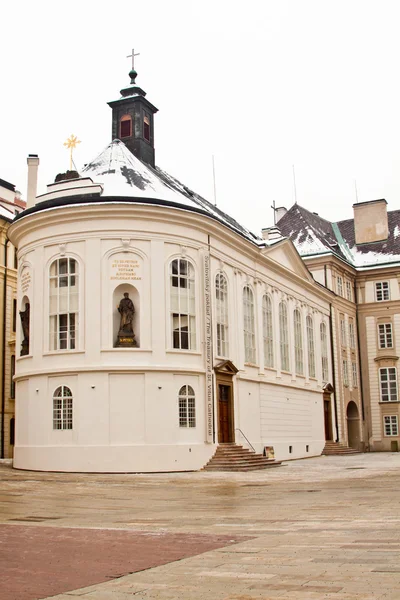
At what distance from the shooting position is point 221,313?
32.6 meters

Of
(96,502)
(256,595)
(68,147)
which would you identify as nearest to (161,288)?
(68,147)

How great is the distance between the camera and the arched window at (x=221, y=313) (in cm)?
3219

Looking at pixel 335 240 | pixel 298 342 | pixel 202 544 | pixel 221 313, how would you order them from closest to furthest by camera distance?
pixel 202 544 < pixel 221 313 < pixel 298 342 < pixel 335 240

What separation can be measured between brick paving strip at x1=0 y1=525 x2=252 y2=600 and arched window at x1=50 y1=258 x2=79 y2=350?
693 inches

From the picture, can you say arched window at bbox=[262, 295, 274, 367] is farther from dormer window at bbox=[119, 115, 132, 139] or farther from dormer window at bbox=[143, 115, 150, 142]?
dormer window at bbox=[119, 115, 132, 139]

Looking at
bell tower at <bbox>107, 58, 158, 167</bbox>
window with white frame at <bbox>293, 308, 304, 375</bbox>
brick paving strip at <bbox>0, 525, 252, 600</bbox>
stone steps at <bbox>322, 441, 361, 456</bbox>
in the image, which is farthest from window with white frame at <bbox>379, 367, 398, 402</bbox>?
brick paving strip at <bbox>0, 525, 252, 600</bbox>

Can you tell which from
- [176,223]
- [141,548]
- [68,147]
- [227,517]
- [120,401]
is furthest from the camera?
[68,147]

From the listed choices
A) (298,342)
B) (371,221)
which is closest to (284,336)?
(298,342)

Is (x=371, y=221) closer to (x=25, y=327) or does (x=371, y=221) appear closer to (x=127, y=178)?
(x=127, y=178)

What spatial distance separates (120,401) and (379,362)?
32.4m

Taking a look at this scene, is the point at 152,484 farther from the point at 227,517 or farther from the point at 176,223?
the point at 176,223

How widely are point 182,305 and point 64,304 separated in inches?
185

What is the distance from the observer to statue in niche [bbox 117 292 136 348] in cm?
2845

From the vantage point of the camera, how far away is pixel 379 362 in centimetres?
5559
